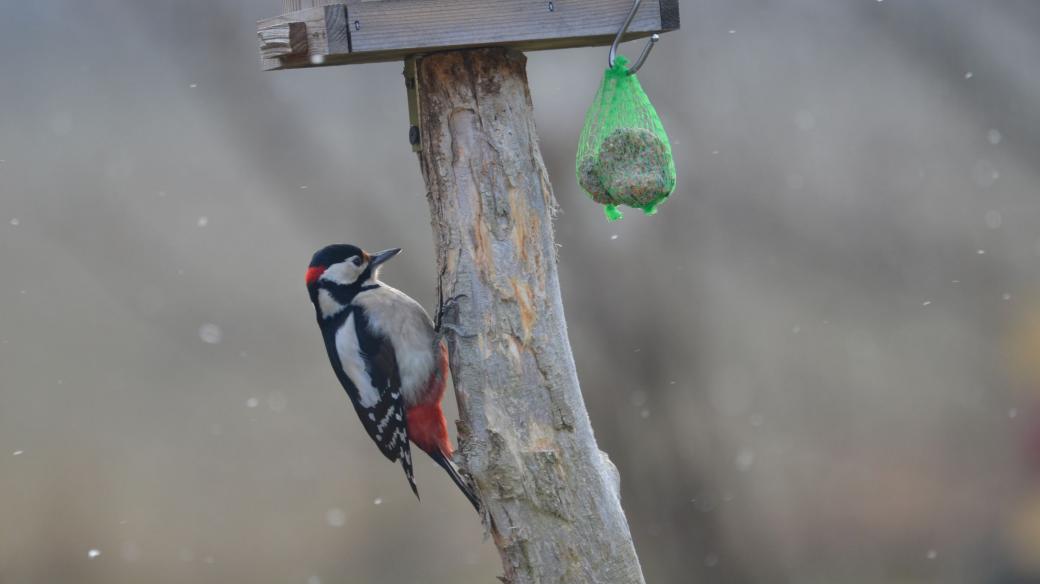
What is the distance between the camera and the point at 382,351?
277 cm

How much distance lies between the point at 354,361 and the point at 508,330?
0.58 metres

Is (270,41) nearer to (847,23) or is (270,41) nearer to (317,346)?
(317,346)

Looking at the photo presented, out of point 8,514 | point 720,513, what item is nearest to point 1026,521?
point 720,513

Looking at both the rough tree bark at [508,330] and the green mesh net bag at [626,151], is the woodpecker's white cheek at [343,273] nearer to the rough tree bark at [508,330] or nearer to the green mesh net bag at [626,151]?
the rough tree bark at [508,330]

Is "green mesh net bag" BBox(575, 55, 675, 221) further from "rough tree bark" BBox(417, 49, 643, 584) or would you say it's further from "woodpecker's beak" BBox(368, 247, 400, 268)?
"woodpecker's beak" BBox(368, 247, 400, 268)

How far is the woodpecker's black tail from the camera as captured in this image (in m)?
2.47

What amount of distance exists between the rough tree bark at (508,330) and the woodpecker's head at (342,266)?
1.25 ft

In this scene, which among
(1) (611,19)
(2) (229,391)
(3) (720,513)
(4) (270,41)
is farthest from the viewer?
(2) (229,391)

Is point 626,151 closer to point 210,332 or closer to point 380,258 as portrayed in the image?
point 380,258

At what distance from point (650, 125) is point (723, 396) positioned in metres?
3.20

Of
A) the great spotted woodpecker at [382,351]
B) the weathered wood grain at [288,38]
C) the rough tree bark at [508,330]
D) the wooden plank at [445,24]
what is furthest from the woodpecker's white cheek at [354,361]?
the weathered wood grain at [288,38]

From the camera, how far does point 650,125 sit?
235 centimetres

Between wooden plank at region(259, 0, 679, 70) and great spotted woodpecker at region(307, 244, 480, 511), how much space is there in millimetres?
619

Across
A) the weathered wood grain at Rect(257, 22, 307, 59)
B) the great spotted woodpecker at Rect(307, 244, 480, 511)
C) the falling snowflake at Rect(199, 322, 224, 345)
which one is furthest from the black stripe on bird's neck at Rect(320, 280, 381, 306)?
the falling snowflake at Rect(199, 322, 224, 345)
